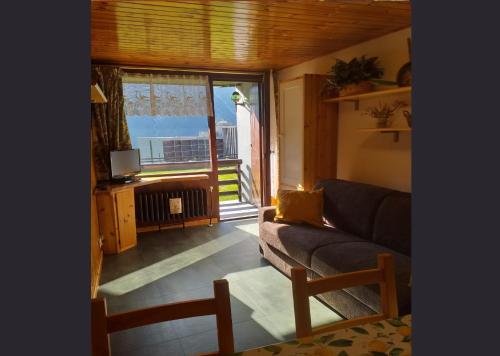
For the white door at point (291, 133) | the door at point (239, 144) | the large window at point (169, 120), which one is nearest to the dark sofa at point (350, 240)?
the white door at point (291, 133)

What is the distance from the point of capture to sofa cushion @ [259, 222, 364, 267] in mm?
2797

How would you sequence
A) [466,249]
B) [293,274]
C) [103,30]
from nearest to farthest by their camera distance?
[466,249] < [293,274] < [103,30]

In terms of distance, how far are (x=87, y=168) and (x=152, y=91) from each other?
4525 mm

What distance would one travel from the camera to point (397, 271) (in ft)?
7.05

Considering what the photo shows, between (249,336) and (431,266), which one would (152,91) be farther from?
(431,266)

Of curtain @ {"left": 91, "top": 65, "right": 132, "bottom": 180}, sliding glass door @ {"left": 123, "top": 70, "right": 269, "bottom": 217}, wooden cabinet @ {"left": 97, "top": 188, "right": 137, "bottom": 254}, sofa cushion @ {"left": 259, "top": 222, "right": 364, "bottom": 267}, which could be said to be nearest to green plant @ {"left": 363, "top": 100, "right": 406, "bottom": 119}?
sofa cushion @ {"left": 259, "top": 222, "right": 364, "bottom": 267}

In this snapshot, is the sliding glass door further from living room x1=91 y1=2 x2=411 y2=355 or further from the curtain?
the curtain

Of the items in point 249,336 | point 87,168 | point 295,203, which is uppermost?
point 87,168

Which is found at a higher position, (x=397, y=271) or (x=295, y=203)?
(x=295, y=203)

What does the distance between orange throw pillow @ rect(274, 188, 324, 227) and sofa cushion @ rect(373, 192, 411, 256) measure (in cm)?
62

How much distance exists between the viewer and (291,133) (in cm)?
406

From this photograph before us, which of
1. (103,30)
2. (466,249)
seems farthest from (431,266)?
(103,30)

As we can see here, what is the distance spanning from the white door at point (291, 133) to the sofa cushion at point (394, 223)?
4.01ft

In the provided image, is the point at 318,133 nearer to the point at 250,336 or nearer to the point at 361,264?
the point at 361,264
